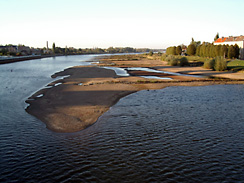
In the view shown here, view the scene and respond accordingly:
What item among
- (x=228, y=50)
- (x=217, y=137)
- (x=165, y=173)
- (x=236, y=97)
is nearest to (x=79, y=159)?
(x=165, y=173)

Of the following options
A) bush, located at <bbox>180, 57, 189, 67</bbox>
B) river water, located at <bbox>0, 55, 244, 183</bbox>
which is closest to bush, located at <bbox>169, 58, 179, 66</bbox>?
bush, located at <bbox>180, 57, 189, 67</bbox>

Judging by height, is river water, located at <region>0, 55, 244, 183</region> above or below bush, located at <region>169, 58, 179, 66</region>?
below

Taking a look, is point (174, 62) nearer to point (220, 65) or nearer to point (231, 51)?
point (231, 51)

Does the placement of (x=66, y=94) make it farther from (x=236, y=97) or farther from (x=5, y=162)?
(x=236, y=97)

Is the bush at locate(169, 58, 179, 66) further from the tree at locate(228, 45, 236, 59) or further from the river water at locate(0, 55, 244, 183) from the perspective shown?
the river water at locate(0, 55, 244, 183)

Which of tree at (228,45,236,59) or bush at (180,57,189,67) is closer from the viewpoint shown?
bush at (180,57,189,67)

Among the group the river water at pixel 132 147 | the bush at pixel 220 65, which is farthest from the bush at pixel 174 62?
the river water at pixel 132 147

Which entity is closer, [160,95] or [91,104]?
[91,104]

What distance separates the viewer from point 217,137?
10.8 meters

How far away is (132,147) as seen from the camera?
961 centimetres

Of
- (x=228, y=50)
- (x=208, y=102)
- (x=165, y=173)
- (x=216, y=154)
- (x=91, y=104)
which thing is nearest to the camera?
(x=165, y=173)

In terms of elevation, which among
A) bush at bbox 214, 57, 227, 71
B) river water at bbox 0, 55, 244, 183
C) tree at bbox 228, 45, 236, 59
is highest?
tree at bbox 228, 45, 236, 59

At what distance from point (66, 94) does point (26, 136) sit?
30.9 ft

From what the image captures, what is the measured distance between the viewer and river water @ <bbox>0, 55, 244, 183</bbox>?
762 centimetres
